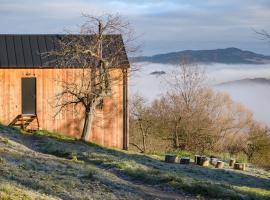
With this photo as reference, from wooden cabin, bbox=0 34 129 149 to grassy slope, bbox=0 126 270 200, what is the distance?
25.0ft

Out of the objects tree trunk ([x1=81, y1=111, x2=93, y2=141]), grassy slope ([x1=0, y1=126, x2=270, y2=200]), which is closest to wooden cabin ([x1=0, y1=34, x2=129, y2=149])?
tree trunk ([x1=81, y1=111, x2=93, y2=141])

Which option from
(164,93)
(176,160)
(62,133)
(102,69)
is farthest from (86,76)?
(164,93)

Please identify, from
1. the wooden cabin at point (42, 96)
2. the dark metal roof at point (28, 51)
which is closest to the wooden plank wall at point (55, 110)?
the wooden cabin at point (42, 96)

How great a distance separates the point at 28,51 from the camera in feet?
103

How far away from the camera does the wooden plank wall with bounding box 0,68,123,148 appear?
30734 mm

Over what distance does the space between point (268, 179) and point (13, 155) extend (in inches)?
455

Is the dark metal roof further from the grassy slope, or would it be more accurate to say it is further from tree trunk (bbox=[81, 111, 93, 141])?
the grassy slope

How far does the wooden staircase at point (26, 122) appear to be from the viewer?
100ft

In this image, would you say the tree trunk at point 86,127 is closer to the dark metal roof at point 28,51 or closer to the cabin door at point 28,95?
the cabin door at point 28,95

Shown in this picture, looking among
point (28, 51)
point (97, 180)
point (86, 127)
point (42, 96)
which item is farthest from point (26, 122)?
point (97, 180)

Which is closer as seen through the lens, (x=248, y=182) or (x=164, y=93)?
(x=248, y=182)

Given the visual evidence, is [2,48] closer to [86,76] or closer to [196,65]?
[86,76]

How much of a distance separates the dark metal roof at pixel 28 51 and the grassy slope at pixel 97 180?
8452mm

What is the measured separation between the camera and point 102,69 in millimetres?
29453
